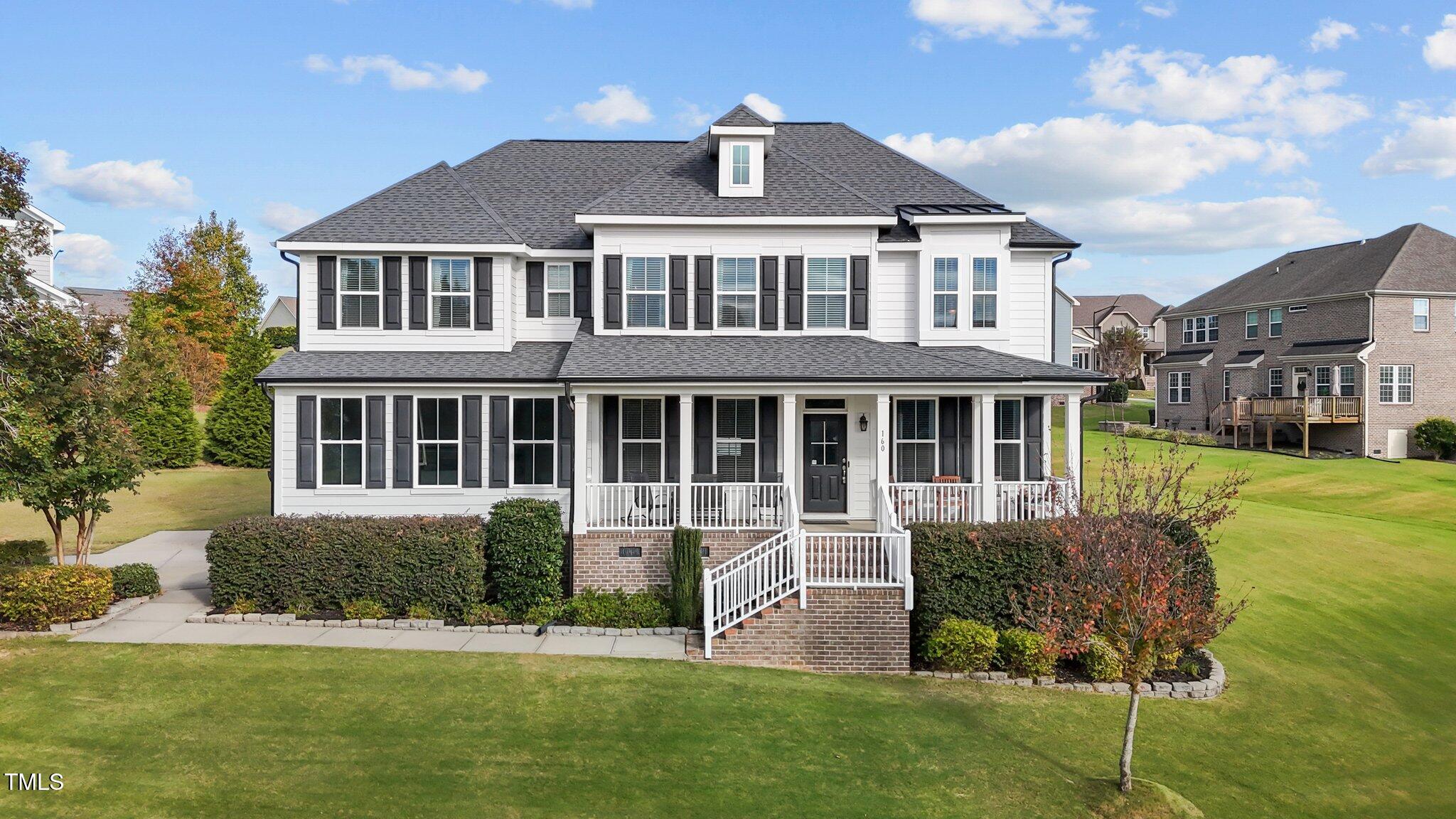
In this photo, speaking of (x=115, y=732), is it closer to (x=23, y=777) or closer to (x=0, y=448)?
(x=23, y=777)

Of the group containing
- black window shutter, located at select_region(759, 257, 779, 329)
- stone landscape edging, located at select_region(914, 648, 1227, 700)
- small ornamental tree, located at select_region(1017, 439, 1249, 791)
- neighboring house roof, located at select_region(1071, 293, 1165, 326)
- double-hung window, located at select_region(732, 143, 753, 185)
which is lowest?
stone landscape edging, located at select_region(914, 648, 1227, 700)

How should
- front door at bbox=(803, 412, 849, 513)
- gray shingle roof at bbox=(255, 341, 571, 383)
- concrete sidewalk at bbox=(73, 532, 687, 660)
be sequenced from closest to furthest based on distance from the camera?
concrete sidewalk at bbox=(73, 532, 687, 660) < gray shingle roof at bbox=(255, 341, 571, 383) < front door at bbox=(803, 412, 849, 513)

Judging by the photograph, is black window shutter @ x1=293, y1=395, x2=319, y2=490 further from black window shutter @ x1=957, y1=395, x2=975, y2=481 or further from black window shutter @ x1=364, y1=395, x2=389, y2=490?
black window shutter @ x1=957, y1=395, x2=975, y2=481

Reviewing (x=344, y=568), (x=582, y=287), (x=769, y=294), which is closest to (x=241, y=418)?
(x=582, y=287)

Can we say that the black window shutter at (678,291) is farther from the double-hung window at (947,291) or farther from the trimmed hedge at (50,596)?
the trimmed hedge at (50,596)

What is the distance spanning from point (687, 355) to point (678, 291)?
193 centimetres

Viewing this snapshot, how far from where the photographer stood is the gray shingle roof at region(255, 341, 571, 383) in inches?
648

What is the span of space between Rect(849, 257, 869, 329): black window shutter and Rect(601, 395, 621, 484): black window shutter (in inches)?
208

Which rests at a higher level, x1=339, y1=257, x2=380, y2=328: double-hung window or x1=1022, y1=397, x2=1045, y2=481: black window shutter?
x1=339, y1=257, x2=380, y2=328: double-hung window

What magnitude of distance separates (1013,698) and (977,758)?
2352 millimetres

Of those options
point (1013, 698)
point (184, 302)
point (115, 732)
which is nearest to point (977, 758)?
point (1013, 698)

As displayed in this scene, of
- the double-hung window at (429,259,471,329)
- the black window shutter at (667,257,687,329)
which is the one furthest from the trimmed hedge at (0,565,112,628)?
the black window shutter at (667,257,687,329)

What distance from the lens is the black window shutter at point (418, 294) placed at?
1772 centimetres

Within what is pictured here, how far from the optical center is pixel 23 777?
26.4 ft
